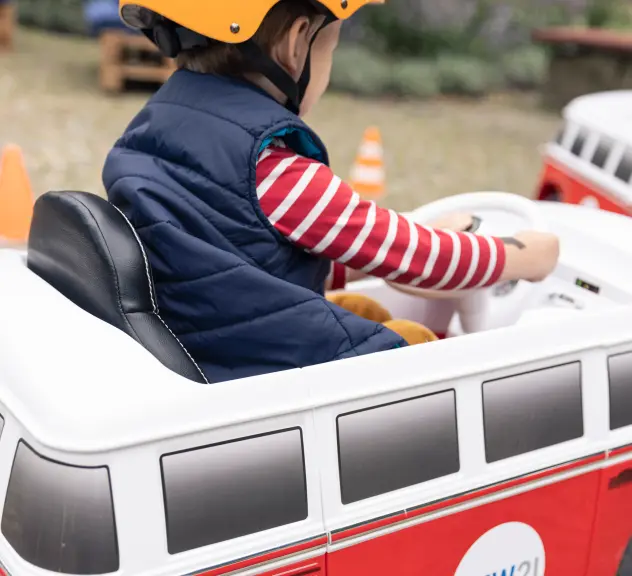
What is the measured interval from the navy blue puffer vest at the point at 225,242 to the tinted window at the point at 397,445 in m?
0.22

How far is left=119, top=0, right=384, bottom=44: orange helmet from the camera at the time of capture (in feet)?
5.92

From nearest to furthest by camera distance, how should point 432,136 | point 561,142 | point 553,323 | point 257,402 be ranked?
point 257,402, point 553,323, point 561,142, point 432,136

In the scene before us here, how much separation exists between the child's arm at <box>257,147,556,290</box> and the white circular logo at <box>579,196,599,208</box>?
2.79 meters

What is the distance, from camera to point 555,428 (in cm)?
198

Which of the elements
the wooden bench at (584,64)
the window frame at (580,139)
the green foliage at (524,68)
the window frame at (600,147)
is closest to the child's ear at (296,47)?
the window frame at (600,147)

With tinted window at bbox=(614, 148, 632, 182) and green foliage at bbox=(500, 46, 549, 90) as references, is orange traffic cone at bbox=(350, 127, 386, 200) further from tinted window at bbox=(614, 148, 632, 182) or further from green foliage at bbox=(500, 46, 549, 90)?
green foliage at bbox=(500, 46, 549, 90)

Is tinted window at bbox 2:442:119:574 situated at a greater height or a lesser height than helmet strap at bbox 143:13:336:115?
lesser

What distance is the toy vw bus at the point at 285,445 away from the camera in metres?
1.46

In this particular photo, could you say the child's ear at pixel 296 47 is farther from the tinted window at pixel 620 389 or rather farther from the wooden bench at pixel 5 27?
the wooden bench at pixel 5 27

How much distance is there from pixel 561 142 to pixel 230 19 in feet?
11.8

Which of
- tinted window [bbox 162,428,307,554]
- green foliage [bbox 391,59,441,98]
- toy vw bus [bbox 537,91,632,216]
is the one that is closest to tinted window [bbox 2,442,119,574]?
tinted window [bbox 162,428,307,554]

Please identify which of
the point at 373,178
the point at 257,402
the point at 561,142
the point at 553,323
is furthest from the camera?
the point at 373,178

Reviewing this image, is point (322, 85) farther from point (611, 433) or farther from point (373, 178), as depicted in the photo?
point (373, 178)

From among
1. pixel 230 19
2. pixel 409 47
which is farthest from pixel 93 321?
pixel 409 47
